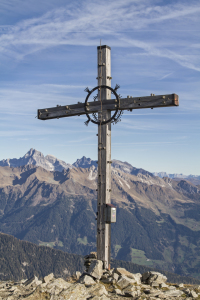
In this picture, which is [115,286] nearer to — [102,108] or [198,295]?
[198,295]

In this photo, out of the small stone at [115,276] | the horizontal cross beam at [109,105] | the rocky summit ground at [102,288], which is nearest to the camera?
the rocky summit ground at [102,288]

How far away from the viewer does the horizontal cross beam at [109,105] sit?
19.5 meters

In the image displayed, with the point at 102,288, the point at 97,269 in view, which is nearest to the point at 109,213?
the point at 97,269

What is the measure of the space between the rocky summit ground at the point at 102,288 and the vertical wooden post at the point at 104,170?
1.37 metres

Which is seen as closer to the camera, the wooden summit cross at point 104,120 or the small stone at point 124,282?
the small stone at point 124,282

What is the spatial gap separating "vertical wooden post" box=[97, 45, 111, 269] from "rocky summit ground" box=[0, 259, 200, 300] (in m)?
1.37

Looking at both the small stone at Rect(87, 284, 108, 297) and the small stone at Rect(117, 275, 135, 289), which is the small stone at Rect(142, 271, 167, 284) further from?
the small stone at Rect(87, 284, 108, 297)

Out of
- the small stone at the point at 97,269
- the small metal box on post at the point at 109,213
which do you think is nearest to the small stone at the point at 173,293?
the small stone at the point at 97,269

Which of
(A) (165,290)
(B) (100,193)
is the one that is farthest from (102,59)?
(A) (165,290)

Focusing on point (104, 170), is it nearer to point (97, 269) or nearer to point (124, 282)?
point (97, 269)

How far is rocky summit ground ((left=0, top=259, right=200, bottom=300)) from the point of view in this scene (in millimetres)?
16297

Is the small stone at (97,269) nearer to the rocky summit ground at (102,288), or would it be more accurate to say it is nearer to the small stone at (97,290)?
the rocky summit ground at (102,288)

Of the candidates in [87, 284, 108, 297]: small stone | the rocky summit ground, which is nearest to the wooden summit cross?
the rocky summit ground

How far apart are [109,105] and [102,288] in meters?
9.88
